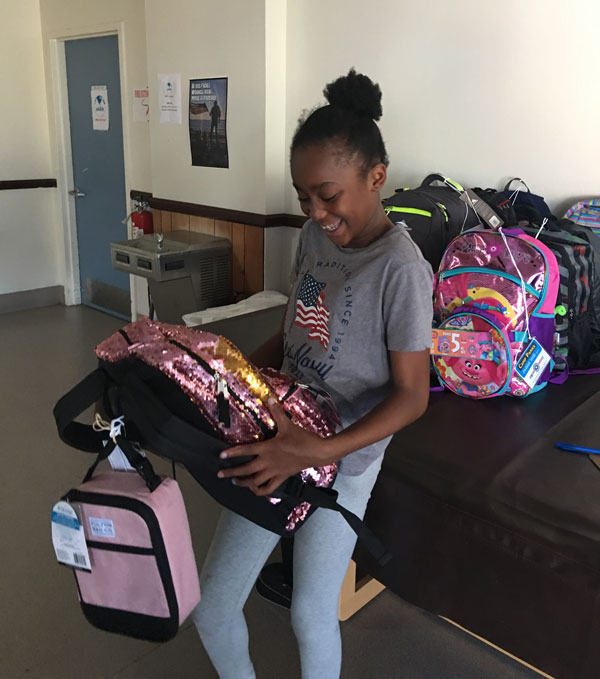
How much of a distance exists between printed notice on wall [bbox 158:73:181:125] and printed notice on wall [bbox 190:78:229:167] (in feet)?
0.41

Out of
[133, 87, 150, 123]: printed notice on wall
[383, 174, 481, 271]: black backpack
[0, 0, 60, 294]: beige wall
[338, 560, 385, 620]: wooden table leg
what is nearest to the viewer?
[338, 560, 385, 620]: wooden table leg

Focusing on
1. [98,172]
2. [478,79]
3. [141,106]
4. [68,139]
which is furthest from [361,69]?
[68,139]

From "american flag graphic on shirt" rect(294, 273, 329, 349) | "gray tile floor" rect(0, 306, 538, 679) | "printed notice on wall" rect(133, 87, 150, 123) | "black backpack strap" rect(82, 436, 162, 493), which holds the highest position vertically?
"printed notice on wall" rect(133, 87, 150, 123)

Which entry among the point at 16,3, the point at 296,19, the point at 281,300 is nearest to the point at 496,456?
the point at 281,300

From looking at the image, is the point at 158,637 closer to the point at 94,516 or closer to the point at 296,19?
the point at 94,516

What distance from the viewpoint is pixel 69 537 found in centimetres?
93

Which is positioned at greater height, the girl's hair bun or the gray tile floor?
the girl's hair bun

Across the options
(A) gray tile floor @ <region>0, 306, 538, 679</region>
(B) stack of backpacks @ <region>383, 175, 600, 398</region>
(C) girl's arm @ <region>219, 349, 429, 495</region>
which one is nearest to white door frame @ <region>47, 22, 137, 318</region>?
(A) gray tile floor @ <region>0, 306, 538, 679</region>

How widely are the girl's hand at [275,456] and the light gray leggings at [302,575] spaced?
0.21 m

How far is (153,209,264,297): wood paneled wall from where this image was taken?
3246 mm

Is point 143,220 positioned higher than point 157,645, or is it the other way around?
point 143,220

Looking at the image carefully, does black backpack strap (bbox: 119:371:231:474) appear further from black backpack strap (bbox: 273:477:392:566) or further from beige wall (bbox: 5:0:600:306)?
beige wall (bbox: 5:0:600:306)

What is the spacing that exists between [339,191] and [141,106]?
10.6ft

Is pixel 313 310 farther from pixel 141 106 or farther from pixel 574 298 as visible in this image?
pixel 141 106
